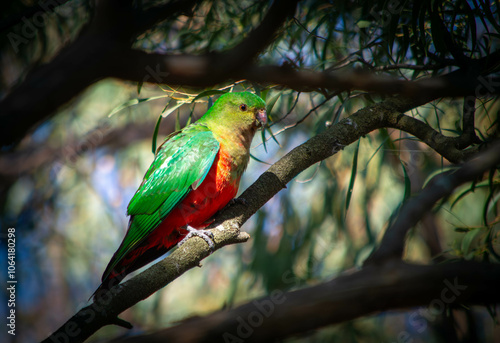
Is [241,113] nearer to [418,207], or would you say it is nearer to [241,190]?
[418,207]

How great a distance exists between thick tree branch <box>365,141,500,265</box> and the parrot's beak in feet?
4.61

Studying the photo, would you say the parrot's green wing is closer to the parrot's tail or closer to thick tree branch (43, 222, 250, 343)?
the parrot's tail

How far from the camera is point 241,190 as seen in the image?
483cm

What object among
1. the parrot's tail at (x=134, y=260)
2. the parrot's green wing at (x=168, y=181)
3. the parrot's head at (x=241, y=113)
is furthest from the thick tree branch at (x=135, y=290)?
the parrot's head at (x=241, y=113)

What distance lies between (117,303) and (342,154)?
3.07 metres

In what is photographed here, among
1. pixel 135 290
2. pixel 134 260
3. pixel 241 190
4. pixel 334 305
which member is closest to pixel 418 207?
pixel 334 305

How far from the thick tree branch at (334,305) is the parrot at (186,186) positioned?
131cm

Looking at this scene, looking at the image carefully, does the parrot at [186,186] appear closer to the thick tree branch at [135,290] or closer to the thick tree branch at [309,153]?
the thick tree branch at [309,153]

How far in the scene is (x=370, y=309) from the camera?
1098mm

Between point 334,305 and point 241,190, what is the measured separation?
12.3ft

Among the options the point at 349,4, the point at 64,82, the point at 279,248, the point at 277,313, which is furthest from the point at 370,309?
the point at 279,248

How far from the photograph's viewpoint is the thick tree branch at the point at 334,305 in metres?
1.07

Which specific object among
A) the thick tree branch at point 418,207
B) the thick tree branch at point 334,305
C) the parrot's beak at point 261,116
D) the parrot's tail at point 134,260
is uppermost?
the parrot's beak at point 261,116

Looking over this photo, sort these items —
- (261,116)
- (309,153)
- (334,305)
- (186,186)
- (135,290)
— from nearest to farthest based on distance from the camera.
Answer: (334,305) < (135,290) < (309,153) < (186,186) < (261,116)
